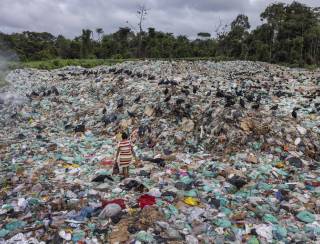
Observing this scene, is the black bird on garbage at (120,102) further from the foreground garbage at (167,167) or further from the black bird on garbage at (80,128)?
the black bird on garbage at (80,128)

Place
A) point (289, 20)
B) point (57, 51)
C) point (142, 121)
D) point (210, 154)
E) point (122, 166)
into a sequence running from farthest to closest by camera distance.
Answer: point (57, 51)
point (289, 20)
point (142, 121)
point (210, 154)
point (122, 166)

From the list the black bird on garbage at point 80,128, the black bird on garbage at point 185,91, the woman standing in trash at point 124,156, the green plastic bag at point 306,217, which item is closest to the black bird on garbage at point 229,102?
the black bird on garbage at point 185,91

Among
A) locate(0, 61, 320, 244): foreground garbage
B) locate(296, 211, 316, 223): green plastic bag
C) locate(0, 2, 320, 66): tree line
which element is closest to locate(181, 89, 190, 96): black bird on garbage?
locate(0, 61, 320, 244): foreground garbage

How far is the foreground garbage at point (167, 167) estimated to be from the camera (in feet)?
13.7

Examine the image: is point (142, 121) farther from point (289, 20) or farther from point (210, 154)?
point (289, 20)

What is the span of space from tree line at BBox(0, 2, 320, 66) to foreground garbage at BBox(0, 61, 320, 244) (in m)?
18.9

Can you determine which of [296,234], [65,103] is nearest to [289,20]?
[65,103]

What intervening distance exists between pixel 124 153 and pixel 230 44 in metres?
30.2

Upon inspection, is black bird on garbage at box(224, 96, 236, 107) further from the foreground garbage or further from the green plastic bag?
the green plastic bag

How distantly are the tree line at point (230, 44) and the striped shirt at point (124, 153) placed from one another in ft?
75.8

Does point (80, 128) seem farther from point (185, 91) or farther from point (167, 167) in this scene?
point (167, 167)

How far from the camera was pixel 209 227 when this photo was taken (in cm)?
420

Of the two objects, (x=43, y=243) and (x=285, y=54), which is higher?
(x=285, y=54)

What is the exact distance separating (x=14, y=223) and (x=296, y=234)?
3.38 meters
